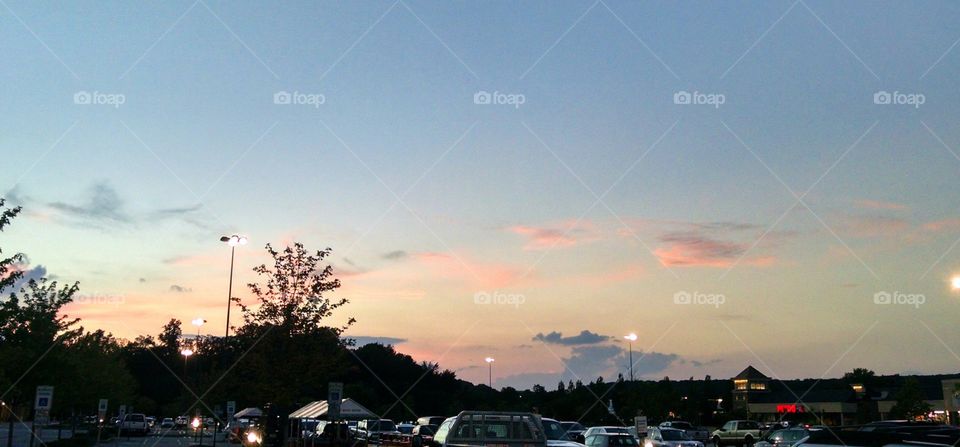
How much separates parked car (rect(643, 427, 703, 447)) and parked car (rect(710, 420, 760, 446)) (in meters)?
16.2

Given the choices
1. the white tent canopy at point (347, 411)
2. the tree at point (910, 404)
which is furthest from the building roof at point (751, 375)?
the white tent canopy at point (347, 411)

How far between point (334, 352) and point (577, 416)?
164ft

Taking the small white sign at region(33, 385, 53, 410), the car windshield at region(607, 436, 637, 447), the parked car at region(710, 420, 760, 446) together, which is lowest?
the parked car at region(710, 420, 760, 446)

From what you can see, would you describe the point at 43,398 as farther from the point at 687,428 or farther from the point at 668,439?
the point at 687,428

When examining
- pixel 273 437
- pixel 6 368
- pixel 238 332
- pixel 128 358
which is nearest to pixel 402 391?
pixel 128 358

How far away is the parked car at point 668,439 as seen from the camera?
36.0 meters

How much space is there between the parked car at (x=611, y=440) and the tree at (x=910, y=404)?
63932mm

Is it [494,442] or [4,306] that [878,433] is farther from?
[4,306]

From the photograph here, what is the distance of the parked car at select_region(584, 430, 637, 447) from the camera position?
91.6 ft

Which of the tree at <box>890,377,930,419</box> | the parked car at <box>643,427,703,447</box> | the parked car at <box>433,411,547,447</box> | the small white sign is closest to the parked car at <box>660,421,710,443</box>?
the parked car at <box>643,427,703,447</box>

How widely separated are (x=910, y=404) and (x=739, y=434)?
3840 centimetres

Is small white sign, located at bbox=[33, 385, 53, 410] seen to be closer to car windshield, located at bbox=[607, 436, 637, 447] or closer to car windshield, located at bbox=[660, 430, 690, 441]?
car windshield, located at bbox=[607, 436, 637, 447]

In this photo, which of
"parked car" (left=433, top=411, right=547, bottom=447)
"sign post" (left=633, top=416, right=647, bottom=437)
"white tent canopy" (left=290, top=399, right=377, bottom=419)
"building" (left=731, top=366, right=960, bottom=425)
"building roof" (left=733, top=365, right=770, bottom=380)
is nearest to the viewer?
"parked car" (left=433, top=411, right=547, bottom=447)

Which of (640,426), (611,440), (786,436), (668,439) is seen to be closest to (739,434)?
(786,436)
